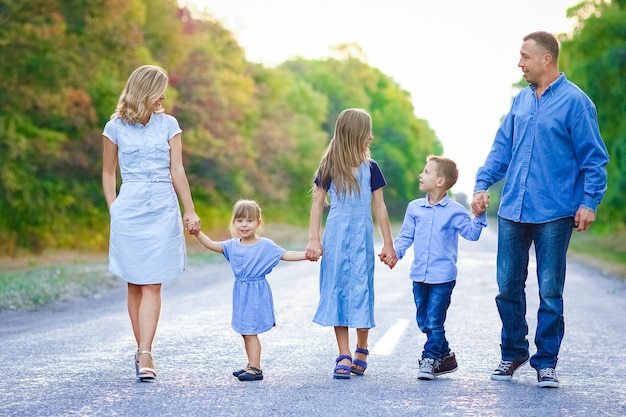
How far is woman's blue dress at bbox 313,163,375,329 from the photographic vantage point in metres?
6.18

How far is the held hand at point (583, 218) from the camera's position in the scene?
18.8 ft

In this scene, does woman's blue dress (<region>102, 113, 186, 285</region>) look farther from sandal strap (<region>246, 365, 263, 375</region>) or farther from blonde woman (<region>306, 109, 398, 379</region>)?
blonde woman (<region>306, 109, 398, 379</region>)

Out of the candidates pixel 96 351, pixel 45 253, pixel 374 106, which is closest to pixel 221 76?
pixel 45 253

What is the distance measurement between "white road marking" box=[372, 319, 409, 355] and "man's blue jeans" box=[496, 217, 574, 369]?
1.41 metres

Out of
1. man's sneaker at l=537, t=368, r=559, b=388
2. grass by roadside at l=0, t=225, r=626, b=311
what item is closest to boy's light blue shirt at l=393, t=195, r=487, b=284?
man's sneaker at l=537, t=368, r=559, b=388

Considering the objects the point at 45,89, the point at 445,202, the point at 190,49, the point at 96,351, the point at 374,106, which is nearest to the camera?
the point at 445,202

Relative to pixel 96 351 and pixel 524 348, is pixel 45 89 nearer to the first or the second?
pixel 96 351

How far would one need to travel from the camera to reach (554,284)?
5.95 m

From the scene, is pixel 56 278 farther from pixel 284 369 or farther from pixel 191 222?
pixel 191 222

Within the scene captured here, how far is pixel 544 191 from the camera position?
5.94 m

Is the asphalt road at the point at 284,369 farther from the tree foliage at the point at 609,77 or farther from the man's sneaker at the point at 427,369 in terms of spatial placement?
the tree foliage at the point at 609,77

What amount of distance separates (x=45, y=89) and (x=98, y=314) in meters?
13.1

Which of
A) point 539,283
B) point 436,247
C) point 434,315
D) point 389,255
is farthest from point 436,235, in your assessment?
point 539,283

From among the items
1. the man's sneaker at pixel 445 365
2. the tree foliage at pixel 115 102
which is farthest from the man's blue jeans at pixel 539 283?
the tree foliage at pixel 115 102
